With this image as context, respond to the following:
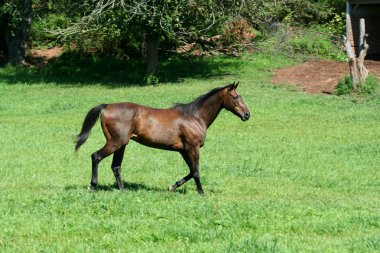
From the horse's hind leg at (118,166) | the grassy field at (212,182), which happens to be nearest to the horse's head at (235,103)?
the grassy field at (212,182)

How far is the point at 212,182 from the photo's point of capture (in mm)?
13047

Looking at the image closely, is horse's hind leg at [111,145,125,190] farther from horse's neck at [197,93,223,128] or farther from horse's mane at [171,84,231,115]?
horse's neck at [197,93,223,128]

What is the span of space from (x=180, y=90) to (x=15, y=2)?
1031 cm

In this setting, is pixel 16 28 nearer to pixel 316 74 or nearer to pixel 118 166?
pixel 316 74

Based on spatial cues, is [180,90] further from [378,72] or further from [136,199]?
[136,199]

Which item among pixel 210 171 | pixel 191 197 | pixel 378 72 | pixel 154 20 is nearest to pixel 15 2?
pixel 154 20

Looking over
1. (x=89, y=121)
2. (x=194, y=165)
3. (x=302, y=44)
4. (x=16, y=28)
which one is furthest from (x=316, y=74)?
(x=89, y=121)

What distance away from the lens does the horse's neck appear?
1220 cm

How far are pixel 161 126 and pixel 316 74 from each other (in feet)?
59.7

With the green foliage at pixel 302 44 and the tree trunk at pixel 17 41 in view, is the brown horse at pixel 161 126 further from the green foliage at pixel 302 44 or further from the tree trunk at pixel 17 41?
the tree trunk at pixel 17 41

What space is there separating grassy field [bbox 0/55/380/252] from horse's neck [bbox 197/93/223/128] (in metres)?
1.15

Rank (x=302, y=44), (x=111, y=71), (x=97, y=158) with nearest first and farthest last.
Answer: (x=97, y=158)
(x=111, y=71)
(x=302, y=44)

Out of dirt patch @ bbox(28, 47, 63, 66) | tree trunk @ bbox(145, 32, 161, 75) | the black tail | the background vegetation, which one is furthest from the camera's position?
dirt patch @ bbox(28, 47, 63, 66)

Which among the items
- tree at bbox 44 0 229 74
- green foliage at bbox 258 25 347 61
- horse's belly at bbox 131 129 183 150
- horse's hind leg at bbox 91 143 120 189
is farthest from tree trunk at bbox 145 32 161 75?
horse's hind leg at bbox 91 143 120 189
